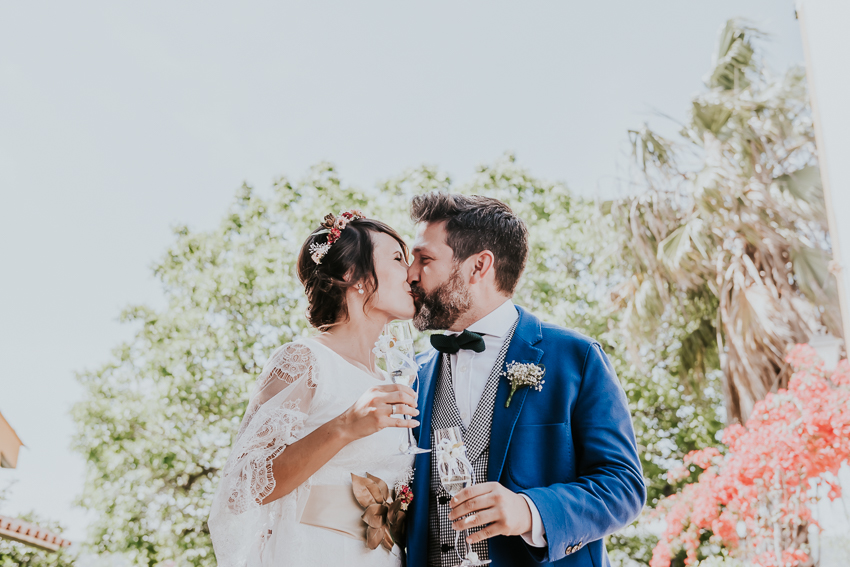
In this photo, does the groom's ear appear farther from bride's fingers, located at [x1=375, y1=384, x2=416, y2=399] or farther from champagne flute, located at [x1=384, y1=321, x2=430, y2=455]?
bride's fingers, located at [x1=375, y1=384, x2=416, y2=399]

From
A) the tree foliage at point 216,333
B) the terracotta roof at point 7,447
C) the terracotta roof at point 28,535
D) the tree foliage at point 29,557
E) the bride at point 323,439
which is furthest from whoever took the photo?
the tree foliage at point 29,557

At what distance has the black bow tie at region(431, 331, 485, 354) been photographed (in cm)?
263

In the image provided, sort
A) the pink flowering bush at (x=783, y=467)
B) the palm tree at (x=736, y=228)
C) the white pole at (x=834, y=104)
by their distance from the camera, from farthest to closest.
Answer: the palm tree at (x=736, y=228), the pink flowering bush at (x=783, y=467), the white pole at (x=834, y=104)

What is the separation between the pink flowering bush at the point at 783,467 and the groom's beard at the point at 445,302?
535 centimetres

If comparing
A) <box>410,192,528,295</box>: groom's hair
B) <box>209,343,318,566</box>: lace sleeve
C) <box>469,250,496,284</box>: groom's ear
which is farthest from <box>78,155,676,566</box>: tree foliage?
<box>209,343,318,566</box>: lace sleeve

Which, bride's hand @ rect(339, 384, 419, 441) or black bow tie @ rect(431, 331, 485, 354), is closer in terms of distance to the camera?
bride's hand @ rect(339, 384, 419, 441)

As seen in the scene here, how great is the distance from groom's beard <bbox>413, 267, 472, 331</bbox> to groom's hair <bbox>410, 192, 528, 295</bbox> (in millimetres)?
105

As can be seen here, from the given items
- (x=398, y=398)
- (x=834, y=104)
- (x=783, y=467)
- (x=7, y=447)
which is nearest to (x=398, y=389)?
(x=398, y=398)

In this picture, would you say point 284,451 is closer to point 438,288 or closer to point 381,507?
point 381,507

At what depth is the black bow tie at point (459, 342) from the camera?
8.64ft

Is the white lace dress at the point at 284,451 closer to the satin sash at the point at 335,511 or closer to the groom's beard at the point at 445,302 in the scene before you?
the satin sash at the point at 335,511

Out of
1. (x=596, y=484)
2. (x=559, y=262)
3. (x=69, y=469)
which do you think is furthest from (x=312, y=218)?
(x=596, y=484)

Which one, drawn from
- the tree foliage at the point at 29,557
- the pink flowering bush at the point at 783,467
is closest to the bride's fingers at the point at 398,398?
the pink flowering bush at the point at 783,467

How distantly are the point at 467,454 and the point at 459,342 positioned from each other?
43 cm
